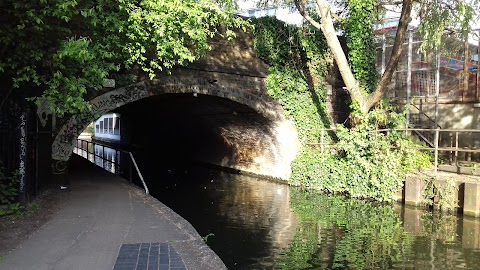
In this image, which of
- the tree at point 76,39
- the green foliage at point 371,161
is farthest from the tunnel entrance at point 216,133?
the tree at point 76,39

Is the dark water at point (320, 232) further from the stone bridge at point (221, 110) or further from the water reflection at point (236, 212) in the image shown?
the stone bridge at point (221, 110)

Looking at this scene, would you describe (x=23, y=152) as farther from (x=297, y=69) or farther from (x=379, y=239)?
(x=297, y=69)

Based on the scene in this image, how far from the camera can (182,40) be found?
9023mm

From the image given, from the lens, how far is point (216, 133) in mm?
20141

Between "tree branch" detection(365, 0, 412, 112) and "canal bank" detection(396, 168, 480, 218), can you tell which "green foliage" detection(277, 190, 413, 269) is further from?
"tree branch" detection(365, 0, 412, 112)

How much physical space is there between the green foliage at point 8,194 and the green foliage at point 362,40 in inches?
429

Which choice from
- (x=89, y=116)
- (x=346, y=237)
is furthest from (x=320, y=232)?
(x=89, y=116)

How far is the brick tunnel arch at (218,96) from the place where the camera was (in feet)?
36.2

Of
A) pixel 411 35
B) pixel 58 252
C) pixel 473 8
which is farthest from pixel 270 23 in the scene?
pixel 58 252

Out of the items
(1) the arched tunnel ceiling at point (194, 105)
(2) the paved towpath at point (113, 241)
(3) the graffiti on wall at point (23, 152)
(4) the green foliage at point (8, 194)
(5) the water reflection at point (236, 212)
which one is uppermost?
(1) the arched tunnel ceiling at point (194, 105)

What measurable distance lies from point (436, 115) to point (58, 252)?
12620mm

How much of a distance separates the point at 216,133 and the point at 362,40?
8471 mm

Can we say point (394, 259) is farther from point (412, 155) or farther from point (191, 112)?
point (191, 112)

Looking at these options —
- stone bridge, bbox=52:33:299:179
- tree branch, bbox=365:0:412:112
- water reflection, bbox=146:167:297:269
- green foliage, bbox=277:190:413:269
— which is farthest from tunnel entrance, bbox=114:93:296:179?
green foliage, bbox=277:190:413:269
